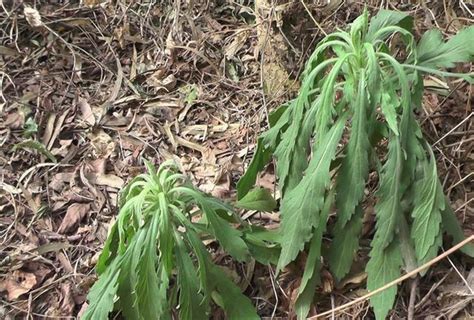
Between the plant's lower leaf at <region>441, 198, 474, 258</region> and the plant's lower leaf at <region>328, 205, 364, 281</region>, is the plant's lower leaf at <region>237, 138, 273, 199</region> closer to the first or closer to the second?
the plant's lower leaf at <region>328, 205, 364, 281</region>

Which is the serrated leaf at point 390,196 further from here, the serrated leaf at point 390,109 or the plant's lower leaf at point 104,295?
the plant's lower leaf at point 104,295

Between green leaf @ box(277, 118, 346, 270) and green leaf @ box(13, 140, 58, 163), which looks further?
green leaf @ box(13, 140, 58, 163)

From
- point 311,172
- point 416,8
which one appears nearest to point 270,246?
point 311,172

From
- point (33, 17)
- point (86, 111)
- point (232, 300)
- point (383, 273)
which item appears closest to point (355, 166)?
point (383, 273)

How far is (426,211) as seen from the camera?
1.87 metres

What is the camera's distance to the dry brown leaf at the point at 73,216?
242 cm

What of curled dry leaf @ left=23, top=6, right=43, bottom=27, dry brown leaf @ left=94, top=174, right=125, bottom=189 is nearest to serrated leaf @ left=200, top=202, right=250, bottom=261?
dry brown leaf @ left=94, top=174, right=125, bottom=189

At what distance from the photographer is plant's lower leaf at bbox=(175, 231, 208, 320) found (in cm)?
187

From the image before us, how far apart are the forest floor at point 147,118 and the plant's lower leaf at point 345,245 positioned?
8 centimetres

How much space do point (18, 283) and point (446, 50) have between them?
1.55m

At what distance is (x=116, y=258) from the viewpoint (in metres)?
1.94

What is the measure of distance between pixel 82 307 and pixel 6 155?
800 millimetres

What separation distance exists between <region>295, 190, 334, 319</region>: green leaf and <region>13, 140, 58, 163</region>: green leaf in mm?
1159

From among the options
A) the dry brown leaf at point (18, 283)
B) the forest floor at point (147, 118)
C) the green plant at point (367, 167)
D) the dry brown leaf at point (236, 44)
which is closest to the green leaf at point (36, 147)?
the forest floor at point (147, 118)
